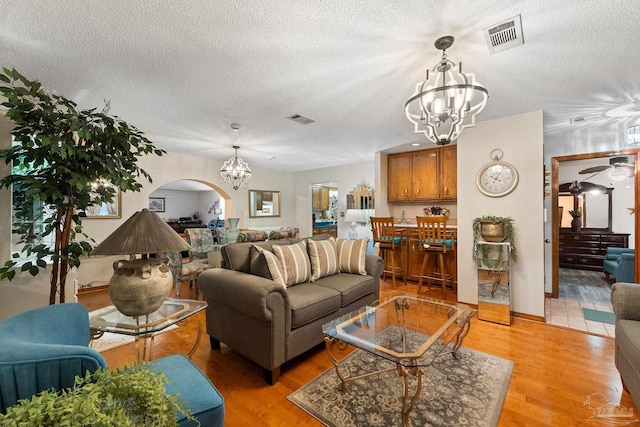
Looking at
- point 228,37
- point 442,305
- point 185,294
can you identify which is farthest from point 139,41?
point 185,294

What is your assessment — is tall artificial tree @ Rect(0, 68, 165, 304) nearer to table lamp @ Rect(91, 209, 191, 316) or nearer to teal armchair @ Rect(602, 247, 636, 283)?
table lamp @ Rect(91, 209, 191, 316)

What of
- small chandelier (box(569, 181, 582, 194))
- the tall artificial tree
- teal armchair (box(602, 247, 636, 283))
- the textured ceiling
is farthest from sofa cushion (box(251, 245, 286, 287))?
small chandelier (box(569, 181, 582, 194))

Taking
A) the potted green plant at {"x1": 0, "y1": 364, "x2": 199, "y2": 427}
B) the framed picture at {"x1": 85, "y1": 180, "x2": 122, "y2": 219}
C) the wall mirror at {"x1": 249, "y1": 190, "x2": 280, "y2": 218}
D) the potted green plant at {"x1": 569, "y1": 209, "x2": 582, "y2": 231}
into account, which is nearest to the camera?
the potted green plant at {"x1": 0, "y1": 364, "x2": 199, "y2": 427}

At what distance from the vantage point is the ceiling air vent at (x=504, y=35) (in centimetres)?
163

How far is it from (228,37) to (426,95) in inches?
52.7

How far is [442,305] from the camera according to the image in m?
2.43

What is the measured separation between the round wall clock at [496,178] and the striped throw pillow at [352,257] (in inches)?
65.7

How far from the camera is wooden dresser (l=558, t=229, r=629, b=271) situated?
16.9 feet

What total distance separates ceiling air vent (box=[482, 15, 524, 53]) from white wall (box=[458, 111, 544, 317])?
163cm

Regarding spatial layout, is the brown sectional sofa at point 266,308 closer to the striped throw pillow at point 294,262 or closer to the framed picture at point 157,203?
the striped throw pillow at point 294,262

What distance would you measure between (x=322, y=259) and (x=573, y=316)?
302cm

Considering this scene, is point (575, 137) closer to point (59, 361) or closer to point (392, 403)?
point (392, 403)

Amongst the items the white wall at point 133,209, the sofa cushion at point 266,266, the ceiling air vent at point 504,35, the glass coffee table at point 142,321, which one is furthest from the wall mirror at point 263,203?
the ceiling air vent at point 504,35

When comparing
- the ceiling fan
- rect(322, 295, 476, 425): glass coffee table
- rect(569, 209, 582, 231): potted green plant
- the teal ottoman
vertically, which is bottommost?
rect(322, 295, 476, 425): glass coffee table
